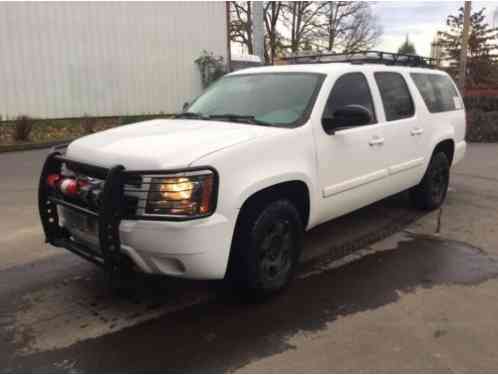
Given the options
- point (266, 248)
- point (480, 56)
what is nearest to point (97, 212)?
point (266, 248)

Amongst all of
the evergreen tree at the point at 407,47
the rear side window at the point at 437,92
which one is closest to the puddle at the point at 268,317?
the rear side window at the point at 437,92

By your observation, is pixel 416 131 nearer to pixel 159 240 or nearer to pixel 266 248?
pixel 266 248

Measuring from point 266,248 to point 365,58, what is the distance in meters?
2.99

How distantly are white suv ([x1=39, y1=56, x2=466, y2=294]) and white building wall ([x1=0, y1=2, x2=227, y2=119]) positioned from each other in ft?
33.7

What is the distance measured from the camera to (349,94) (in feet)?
14.6

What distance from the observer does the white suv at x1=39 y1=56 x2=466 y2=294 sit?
9.91 feet

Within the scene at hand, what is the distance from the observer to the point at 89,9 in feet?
46.6

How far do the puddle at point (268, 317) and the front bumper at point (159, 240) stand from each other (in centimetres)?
42

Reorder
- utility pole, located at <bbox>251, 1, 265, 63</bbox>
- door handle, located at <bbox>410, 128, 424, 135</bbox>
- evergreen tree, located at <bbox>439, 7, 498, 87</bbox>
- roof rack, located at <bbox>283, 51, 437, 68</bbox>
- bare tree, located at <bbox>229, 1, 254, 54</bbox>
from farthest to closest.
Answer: bare tree, located at <bbox>229, 1, 254, 54</bbox>
evergreen tree, located at <bbox>439, 7, 498, 87</bbox>
utility pole, located at <bbox>251, 1, 265, 63</bbox>
roof rack, located at <bbox>283, 51, 437, 68</bbox>
door handle, located at <bbox>410, 128, 424, 135</bbox>

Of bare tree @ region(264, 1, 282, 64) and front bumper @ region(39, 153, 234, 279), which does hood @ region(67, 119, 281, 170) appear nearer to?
front bumper @ region(39, 153, 234, 279)

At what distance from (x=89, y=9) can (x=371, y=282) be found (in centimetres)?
1314

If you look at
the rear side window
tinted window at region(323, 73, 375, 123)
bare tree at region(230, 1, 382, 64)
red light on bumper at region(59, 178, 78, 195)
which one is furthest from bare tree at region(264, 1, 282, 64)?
red light on bumper at region(59, 178, 78, 195)

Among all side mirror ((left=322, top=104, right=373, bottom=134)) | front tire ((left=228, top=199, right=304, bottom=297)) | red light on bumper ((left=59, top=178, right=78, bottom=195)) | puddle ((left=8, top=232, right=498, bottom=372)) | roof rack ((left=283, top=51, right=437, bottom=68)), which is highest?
roof rack ((left=283, top=51, right=437, bottom=68))

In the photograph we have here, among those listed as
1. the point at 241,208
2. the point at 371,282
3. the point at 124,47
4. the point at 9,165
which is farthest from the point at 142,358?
the point at 124,47
